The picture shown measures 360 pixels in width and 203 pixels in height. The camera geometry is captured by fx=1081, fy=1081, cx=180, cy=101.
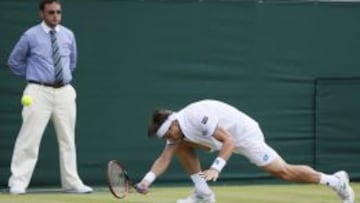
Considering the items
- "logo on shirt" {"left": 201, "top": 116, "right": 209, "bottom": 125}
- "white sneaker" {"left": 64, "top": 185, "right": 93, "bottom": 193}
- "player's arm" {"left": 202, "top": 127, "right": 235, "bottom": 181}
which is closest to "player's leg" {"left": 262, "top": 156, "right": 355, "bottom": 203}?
"player's arm" {"left": 202, "top": 127, "right": 235, "bottom": 181}

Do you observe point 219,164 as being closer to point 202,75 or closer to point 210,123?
point 210,123

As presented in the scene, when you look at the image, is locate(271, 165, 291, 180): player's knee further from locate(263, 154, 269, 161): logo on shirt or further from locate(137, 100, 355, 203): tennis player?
locate(263, 154, 269, 161): logo on shirt

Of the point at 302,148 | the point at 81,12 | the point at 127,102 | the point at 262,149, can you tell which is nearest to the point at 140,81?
the point at 127,102

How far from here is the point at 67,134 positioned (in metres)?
11.5

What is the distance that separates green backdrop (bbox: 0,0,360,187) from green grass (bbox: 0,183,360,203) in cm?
75

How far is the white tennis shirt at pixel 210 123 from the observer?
9102 mm

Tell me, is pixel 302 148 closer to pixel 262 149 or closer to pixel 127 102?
pixel 127 102

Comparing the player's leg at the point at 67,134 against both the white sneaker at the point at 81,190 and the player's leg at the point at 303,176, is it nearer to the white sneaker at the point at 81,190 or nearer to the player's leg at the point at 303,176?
the white sneaker at the point at 81,190

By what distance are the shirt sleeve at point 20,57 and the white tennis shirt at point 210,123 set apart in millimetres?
2696

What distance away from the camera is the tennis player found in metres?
9.03

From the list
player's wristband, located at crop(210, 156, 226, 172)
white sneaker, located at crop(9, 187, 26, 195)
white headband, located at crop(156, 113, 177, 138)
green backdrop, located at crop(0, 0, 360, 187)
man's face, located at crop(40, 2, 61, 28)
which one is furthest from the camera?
green backdrop, located at crop(0, 0, 360, 187)

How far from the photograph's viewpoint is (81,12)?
41.1 ft

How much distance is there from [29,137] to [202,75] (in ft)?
8.86

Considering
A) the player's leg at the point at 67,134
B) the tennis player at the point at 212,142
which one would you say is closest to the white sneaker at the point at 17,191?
the player's leg at the point at 67,134
